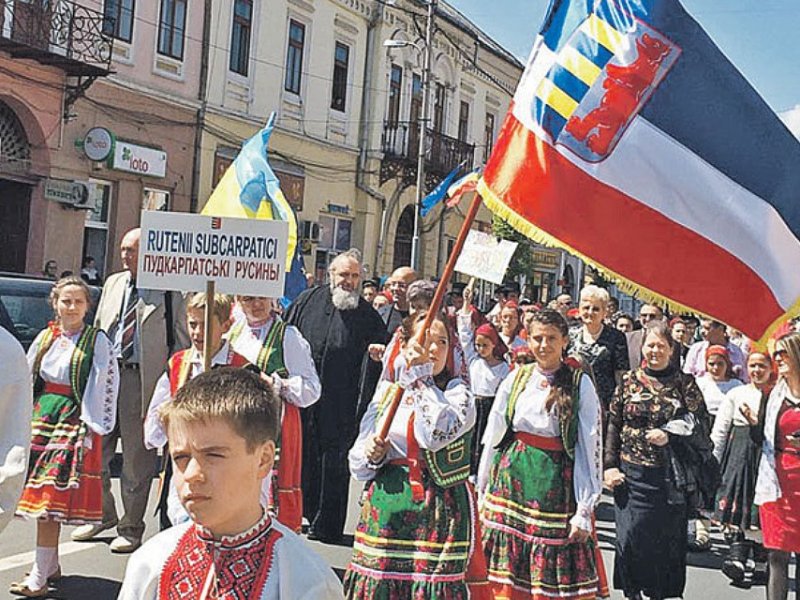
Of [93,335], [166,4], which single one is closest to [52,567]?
[93,335]

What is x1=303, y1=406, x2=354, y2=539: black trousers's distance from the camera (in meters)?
7.67

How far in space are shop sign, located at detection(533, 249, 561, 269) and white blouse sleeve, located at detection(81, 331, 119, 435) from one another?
33758 millimetres

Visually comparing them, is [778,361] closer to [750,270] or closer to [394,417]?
[750,270]

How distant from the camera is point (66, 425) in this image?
19.6 feet

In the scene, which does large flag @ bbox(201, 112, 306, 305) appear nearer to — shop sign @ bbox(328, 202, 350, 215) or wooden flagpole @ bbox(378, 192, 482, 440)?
wooden flagpole @ bbox(378, 192, 482, 440)

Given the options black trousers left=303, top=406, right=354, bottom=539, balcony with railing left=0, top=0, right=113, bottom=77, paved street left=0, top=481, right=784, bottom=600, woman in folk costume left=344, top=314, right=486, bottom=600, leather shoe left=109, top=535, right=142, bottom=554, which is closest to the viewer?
woman in folk costume left=344, top=314, right=486, bottom=600

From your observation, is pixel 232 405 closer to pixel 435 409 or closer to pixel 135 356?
pixel 435 409

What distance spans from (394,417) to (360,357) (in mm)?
3262

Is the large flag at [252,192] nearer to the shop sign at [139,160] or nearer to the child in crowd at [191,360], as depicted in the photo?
the child in crowd at [191,360]

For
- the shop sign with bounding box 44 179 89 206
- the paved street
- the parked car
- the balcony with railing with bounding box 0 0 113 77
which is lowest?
the paved street

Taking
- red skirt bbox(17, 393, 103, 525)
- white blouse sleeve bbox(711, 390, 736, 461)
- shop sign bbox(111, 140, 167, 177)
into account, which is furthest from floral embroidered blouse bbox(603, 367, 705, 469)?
shop sign bbox(111, 140, 167, 177)

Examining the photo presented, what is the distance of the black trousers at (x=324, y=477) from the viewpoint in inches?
302

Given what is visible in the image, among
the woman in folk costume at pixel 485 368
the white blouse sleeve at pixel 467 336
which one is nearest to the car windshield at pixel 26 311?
the woman in folk costume at pixel 485 368

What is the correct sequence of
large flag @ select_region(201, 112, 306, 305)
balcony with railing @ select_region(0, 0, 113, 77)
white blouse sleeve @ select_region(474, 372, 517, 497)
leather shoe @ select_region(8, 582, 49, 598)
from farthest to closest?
balcony with railing @ select_region(0, 0, 113, 77)
large flag @ select_region(201, 112, 306, 305)
leather shoe @ select_region(8, 582, 49, 598)
white blouse sleeve @ select_region(474, 372, 517, 497)
